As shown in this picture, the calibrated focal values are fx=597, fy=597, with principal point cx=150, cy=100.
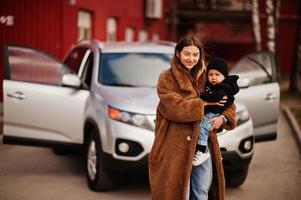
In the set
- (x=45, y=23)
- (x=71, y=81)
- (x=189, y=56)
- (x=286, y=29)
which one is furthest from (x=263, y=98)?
(x=286, y=29)

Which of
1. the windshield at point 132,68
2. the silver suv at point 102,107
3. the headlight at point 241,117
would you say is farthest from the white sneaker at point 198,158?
the windshield at point 132,68

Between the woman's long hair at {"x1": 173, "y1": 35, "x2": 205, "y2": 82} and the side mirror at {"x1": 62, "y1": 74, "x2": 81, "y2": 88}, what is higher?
the woman's long hair at {"x1": 173, "y1": 35, "x2": 205, "y2": 82}

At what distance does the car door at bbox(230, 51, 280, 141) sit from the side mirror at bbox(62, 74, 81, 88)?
207cm

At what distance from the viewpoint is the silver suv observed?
635 centimetres

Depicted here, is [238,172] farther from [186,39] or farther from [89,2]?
[89,2]

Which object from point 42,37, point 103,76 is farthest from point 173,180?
point 42,37

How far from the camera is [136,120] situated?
635 centimetres

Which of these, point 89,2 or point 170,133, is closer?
point 170,133

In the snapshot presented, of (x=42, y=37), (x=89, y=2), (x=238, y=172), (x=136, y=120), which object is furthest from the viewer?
(x=89, y=2)

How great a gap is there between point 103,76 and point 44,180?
1.45m

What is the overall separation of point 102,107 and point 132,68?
1.07 m

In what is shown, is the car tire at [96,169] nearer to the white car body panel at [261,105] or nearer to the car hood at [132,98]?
the car hood at [132,98]

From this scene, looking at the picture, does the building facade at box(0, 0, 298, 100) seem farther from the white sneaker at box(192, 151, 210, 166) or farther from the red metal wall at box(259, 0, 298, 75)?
the white sneaker at box(192, 151, 210, 166)

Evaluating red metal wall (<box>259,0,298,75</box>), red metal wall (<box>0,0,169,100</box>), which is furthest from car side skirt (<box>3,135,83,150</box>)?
red metal wall (<box>259,0,298,75</box>)
